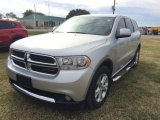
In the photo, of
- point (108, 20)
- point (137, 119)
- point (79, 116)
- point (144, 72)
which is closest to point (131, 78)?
point (144, 72)

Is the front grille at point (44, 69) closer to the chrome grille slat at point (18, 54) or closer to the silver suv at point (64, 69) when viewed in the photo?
the silver suv at point (64, 69)

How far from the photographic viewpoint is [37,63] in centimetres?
314

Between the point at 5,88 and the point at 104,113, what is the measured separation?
7.81ft

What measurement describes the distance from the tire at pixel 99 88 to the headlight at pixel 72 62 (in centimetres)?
37

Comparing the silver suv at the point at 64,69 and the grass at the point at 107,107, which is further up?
the silver suv at the point at 64,69

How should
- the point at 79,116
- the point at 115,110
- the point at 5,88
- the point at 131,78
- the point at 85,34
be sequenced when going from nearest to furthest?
1. the point at 79,116
2. the point at 115,110
3. the point at 85,34
4. the point at 5,88
5. the point at 131,78

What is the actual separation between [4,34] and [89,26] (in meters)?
5.72

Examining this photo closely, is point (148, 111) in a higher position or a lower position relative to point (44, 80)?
lower

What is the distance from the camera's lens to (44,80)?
305 centimetres

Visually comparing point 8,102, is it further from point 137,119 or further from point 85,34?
point 137,119

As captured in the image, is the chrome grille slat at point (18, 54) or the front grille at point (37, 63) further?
the chrome grille slat at point (18, 54)

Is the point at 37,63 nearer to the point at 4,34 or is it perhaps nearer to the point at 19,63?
the point at 19,63

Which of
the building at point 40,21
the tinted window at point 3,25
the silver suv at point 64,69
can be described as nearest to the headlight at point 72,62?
the silver suv at point 64,69

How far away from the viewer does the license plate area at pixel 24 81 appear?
127 inches
